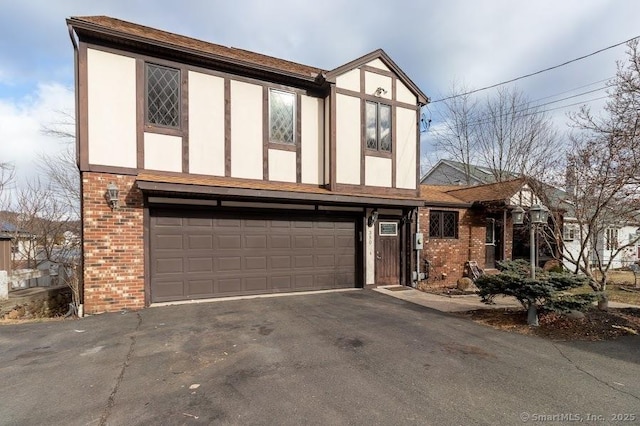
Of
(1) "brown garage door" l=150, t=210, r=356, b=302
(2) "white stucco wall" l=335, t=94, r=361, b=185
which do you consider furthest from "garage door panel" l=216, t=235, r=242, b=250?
(2) "white stucco wall" l=335, t=94, r=361, b=185

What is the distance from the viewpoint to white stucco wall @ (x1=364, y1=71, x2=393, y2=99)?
9906 mm

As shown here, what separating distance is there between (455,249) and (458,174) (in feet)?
46.3

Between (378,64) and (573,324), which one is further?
(378,64)

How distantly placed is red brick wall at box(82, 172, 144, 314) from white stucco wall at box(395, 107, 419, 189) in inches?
292

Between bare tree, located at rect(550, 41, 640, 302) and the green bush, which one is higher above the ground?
bare tree, located at rect(550, 41, 640, 302)

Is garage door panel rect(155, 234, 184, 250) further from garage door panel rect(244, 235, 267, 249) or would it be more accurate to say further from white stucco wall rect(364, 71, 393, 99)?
white stucco wall rect(364, 71, 393, 99)

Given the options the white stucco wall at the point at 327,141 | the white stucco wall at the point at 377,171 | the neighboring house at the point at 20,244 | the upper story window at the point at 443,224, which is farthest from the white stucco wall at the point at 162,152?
the neighboring house at the point at 20,244

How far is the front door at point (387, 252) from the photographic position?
10094 millimetres

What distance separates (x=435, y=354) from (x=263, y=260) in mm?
5088

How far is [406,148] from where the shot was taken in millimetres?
10562

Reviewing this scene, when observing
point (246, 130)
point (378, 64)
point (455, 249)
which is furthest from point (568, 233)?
point (246, 130)

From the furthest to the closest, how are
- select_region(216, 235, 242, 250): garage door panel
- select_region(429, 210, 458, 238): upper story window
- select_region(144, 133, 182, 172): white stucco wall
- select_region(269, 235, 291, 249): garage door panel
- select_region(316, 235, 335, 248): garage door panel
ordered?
Result: select_region(429, 210, 458, 238): upper story window → select_region(316, 235, 335, 248): garage door panel → select_region(269, 235, 291, 249): garage door panel → select_region(216, 235, 242, 250): garage door panel → select_region(144, 133, 182, 172): white stucco wall

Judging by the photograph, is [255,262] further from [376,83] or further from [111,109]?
[376,83]

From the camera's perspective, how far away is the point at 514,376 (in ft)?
12.9
